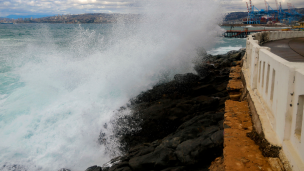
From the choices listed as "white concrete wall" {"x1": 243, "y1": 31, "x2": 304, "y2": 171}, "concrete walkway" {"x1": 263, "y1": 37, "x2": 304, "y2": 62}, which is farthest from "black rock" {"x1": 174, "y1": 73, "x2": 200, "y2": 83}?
"white concrete wall" {"x1": 243, "y1": 31, "x2": 304, "y2": 171}

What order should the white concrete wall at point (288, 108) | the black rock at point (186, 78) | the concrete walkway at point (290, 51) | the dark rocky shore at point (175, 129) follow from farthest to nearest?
the black rock at point (186, 78) → the concrete walkway at point (290, 51) → the dark rocky shore at point (175, 129) → the white concrete wall at point (288, 108)

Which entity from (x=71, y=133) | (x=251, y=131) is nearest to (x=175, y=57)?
(x=71, y=133)

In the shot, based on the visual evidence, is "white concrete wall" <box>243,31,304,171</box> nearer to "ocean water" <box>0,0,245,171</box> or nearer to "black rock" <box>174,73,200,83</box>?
"ocean water" <box>0,0,245,171</box>

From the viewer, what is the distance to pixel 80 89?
36.8ft

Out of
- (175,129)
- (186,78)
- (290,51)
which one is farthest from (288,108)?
(186,78)

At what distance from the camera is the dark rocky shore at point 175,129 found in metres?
4.22

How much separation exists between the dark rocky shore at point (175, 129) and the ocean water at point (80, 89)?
92 cm

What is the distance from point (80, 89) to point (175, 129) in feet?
20.8

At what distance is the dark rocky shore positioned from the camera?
4.22 meters

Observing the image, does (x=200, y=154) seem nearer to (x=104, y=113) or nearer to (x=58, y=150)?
(x=58, y=150)

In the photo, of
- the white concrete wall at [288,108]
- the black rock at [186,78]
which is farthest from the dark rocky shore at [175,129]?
the white concrete wall at [288,108]

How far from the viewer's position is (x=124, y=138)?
7.02 metres

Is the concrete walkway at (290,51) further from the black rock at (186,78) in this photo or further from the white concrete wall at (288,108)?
the black rock at (186,78)

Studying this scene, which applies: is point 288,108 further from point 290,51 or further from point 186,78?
point 186,78
